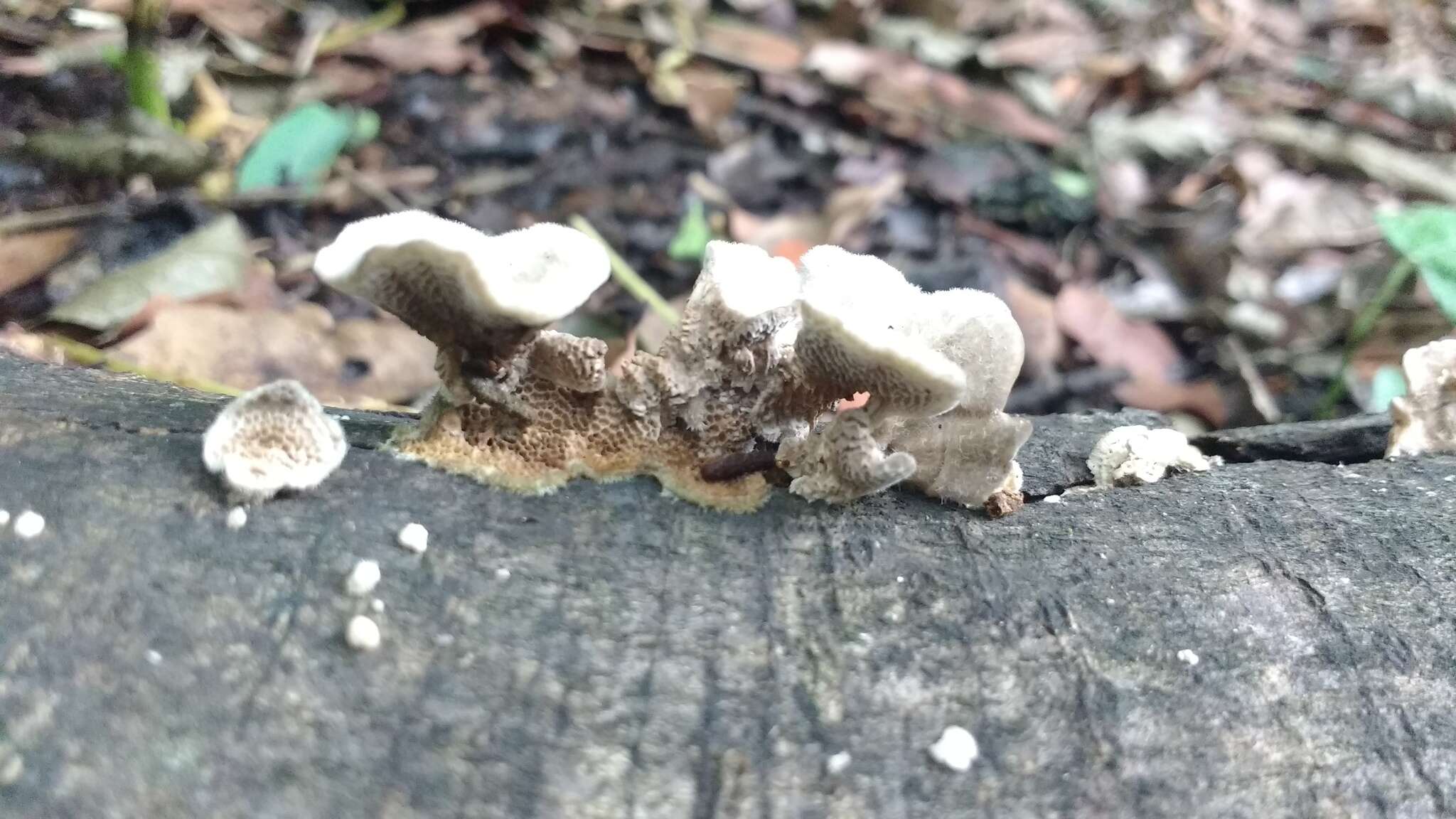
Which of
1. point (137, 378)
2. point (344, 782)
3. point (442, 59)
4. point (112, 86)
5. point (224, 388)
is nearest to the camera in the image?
point (344, 782)

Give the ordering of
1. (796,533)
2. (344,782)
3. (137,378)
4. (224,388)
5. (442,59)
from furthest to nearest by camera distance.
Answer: (442,59) < (224,388) < (137,378) < (796,533) < (344,782)

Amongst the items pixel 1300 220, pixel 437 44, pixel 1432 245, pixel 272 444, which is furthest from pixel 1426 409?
pixel 437 44

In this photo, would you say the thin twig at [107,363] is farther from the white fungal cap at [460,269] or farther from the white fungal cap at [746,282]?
the white fungal cap at [746,282]

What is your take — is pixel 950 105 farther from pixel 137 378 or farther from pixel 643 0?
pixel 137 378

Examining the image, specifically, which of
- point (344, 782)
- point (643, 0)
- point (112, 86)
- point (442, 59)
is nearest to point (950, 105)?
point (643, 0)

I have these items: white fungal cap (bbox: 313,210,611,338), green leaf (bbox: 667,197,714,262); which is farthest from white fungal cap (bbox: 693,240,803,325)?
green leaf (bbox: 667,197,714,262)

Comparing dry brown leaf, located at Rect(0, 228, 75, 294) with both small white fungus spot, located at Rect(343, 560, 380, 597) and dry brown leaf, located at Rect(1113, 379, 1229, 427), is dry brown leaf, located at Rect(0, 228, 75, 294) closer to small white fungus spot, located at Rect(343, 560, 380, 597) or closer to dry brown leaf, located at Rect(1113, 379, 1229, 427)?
small white fungus spot, located at Rect(343, 560, 380, 597)
